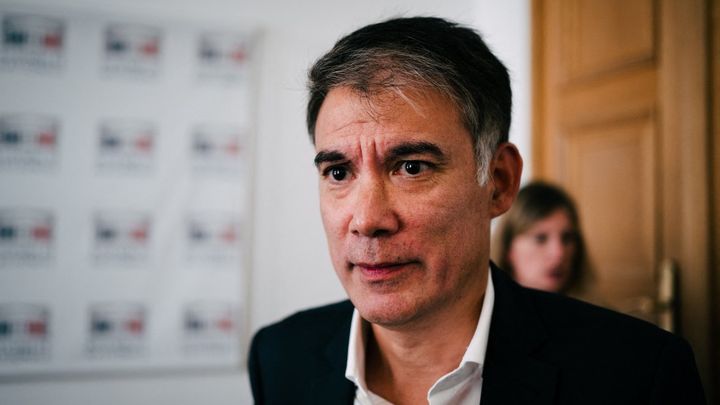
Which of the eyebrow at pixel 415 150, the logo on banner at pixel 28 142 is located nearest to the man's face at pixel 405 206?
the eyebrow at pixel 415 150

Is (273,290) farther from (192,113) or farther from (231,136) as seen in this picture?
(192,113)

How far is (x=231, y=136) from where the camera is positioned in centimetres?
217

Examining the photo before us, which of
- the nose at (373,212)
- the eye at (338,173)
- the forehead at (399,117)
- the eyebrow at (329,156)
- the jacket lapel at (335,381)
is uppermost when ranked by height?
the forehead at (399,117)

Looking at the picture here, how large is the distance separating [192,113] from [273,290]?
2.86 feet

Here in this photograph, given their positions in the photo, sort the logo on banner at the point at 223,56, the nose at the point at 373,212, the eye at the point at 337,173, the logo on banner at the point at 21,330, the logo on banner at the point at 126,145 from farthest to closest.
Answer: the logo on banner at the point at 223,56 → the logo on banner at the point at 126,145 → the logo on banner at the point at 21,330 → the eye at the point at 337,173 → the nose at the point at 373,212

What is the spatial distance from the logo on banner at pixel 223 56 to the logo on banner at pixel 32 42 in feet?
1.85

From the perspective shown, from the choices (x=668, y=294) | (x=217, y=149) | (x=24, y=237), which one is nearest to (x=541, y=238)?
(x=668, y=294)

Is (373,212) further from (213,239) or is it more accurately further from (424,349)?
(213,239)

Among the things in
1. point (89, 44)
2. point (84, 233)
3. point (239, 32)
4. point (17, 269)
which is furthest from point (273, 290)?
point (89, 44)

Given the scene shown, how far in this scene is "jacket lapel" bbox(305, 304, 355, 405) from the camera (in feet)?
3.31

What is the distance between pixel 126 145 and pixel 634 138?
2.05 m

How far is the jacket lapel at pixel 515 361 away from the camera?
878 millimetres

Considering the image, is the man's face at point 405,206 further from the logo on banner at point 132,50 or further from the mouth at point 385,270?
the logo on banner at point 132,50

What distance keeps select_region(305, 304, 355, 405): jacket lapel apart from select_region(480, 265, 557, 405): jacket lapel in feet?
0.94
